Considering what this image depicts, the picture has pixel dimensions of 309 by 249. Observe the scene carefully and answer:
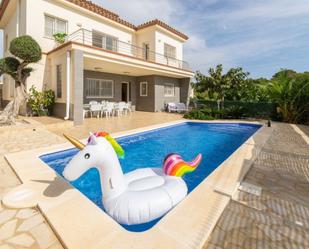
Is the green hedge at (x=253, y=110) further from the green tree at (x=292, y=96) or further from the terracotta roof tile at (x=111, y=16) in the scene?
the terracotta roof tile at (x=111, y=16)

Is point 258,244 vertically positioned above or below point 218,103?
below

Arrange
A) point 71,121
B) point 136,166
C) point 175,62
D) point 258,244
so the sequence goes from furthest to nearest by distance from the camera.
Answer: point 175,62 → point 71,121 → point 136,166 → point 258,244

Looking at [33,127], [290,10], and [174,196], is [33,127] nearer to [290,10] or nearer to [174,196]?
[174,196]

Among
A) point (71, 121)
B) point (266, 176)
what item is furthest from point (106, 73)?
point (266, 176)

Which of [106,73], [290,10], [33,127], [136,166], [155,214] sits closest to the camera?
[155,214]

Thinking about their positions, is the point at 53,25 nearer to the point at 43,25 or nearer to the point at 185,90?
the point at 43,25

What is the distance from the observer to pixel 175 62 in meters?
20.4

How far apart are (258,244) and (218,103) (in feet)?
53.0

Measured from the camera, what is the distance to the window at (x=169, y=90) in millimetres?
19477

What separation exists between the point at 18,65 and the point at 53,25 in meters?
4.30

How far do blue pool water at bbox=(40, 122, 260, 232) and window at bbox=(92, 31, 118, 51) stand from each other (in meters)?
9.71

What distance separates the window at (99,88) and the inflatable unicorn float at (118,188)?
44.6ft

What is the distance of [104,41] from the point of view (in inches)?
627

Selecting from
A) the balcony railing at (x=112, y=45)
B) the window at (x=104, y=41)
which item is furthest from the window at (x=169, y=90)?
the window at (x=104, y=41)
